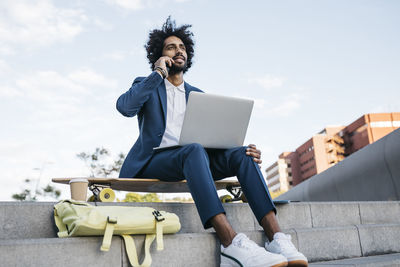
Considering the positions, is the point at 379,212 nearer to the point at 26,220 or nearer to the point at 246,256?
the point at 246,256

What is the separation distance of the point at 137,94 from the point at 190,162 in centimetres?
82

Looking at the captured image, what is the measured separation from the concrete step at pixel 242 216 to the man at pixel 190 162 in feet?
1.09

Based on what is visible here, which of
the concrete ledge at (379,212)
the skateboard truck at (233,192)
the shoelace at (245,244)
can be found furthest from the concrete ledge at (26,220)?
the concrete ledge at (379,212)

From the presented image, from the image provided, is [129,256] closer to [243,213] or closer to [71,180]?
[71,180]

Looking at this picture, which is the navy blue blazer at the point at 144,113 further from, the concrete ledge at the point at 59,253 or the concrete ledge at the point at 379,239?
the concrete ledge at the point at 379,239

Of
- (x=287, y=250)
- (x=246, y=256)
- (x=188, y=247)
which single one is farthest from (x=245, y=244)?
(x=188, y=247)

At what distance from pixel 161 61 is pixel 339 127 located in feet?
226

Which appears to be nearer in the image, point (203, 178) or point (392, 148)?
point (203, 178)

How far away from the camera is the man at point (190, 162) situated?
1919mm

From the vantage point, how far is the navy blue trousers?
2033mm

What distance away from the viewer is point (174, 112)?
3.07 metres

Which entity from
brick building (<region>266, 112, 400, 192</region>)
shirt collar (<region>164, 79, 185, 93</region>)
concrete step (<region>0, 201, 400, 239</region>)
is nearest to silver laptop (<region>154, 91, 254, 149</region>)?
concrete step (<region>0, 201, 400, 239</region>)

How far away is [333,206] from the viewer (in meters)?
3.35

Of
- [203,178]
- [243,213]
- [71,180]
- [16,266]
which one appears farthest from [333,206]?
[16,266]
